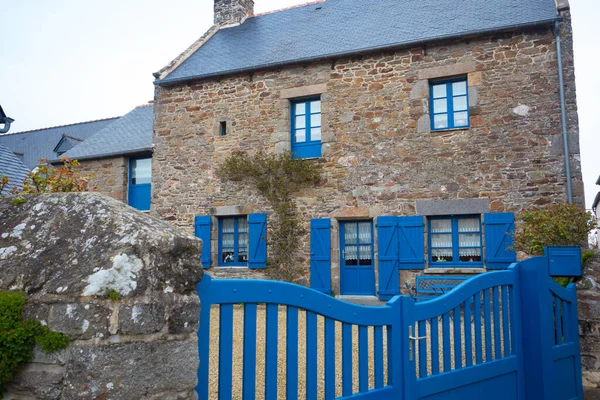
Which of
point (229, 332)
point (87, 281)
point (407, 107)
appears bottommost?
point (229, 332)

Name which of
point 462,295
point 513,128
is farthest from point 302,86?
point 462,295

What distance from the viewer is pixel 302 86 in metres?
11.3

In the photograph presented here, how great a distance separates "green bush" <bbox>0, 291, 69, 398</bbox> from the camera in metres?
1.70

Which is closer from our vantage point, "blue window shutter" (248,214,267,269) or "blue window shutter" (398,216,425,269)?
"blue window shutter" (398,216,425,269)

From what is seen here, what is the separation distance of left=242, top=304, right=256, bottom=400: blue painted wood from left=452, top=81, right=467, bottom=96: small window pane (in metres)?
9.22

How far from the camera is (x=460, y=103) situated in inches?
401

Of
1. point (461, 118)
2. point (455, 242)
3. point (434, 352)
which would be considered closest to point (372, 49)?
point (461, 118)

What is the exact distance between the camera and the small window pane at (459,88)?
33.6 feet

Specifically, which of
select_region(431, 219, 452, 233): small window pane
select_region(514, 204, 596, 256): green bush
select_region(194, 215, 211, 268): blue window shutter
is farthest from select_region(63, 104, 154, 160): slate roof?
select_region(514, 204, 596, 256): green bush

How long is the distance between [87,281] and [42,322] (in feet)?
0.69

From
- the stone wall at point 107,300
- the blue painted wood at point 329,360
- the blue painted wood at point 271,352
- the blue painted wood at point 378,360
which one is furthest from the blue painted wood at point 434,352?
the stone wall at point 107,300

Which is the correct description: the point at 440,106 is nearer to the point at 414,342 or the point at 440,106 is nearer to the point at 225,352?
the point at 414,342

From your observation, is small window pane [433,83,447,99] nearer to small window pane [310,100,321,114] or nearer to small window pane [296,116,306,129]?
small window pane [310,100,321,114]

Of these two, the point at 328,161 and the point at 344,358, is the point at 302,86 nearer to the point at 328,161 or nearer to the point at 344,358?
the point at 328,161
